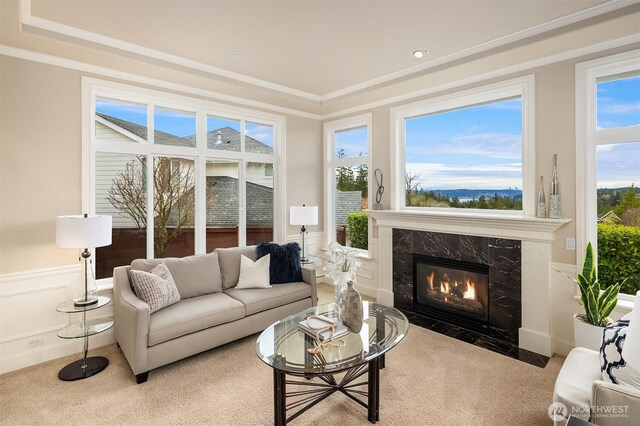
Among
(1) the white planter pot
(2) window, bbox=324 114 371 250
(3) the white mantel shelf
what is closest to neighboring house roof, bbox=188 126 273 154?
(2) window, bbox=324 114 371 250

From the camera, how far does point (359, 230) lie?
505 centimetres

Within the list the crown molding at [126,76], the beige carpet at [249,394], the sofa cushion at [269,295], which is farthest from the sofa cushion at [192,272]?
the crown molding at [126,76]

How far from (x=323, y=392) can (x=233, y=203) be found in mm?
2871

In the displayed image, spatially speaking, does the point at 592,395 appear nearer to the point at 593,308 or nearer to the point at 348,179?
the point at 593,308

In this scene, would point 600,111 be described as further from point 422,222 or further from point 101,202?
point 101,202

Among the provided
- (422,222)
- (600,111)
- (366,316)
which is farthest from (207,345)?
(600,111)

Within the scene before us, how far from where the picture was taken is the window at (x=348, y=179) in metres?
4.94

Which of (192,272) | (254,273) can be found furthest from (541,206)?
(192,272)

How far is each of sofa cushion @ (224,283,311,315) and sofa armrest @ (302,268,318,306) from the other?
0.17 feet

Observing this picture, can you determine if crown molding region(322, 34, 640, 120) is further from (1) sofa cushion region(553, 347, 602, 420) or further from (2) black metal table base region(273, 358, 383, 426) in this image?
(2) black metal table base region(273, 358, 383, 426)

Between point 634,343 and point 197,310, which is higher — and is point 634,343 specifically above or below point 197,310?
above

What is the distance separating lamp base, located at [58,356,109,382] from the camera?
8.82ft

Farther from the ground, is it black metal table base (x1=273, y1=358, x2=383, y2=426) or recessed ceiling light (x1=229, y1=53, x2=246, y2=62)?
recessed ceiling light (x1=229, y1=53, x2=246, y2=62)

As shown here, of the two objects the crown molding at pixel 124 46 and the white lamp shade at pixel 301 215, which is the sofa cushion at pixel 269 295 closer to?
the white lamp shade at pixel 301 215
